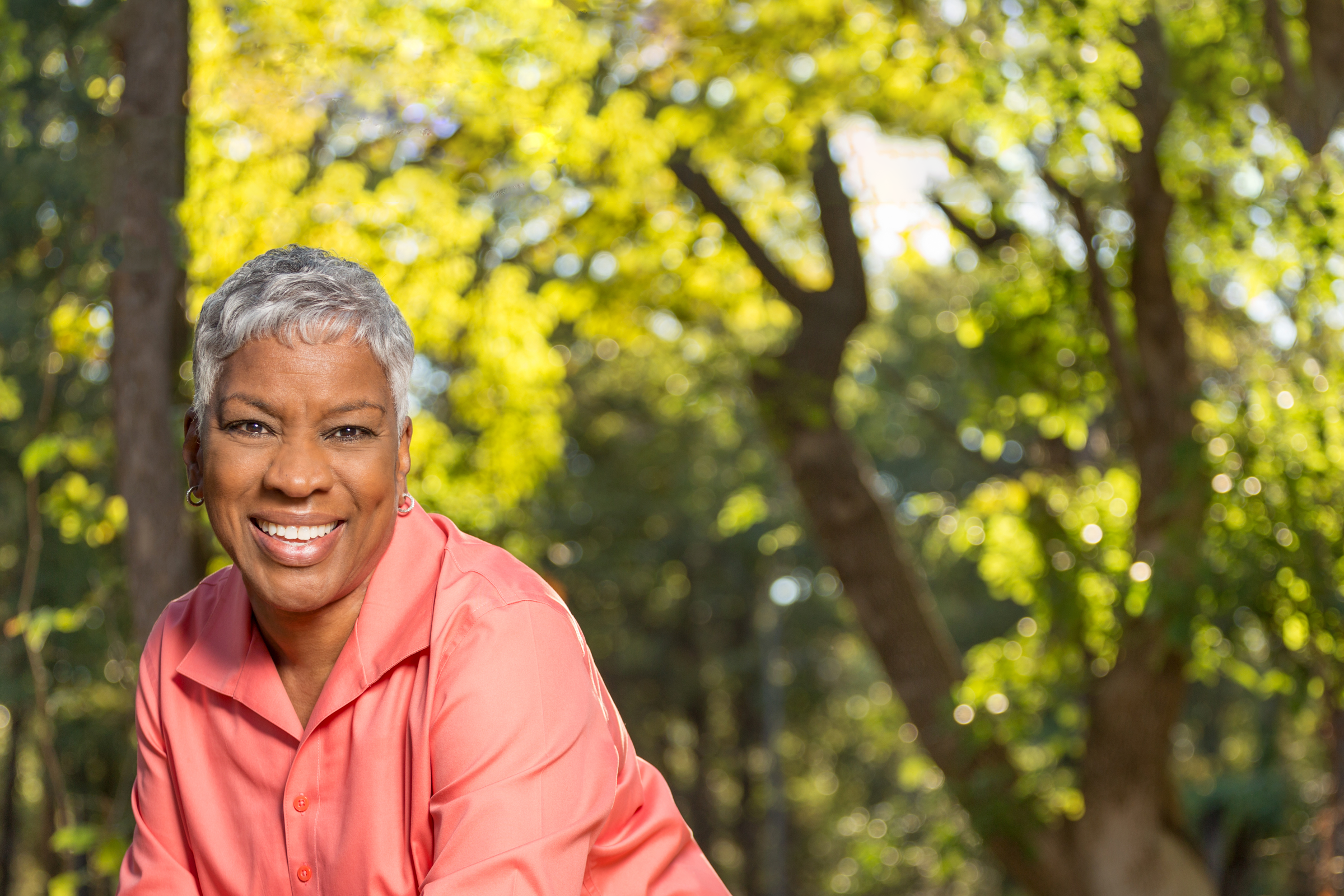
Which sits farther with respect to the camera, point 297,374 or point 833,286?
point 833,286

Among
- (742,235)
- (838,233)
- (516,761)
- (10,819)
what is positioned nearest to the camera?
(516,761)

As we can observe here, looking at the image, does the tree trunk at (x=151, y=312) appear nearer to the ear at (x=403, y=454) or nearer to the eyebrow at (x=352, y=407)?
the ear at (x=403, y=454)

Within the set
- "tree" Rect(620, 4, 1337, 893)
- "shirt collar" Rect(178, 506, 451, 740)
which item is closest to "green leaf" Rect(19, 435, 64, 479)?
"shirt collar" Rect(178, 506, 451, 740)

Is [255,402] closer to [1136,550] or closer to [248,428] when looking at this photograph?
[248,428]

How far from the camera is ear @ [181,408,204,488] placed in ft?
5.40

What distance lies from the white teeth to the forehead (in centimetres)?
15

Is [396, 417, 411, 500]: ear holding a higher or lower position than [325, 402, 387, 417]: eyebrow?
lower

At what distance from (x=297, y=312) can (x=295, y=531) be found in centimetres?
28

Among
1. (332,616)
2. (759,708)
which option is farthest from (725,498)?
(332,616)

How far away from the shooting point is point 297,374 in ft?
4.97

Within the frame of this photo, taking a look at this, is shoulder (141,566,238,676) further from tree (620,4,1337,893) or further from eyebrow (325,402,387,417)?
tree (620,4,1337,893)

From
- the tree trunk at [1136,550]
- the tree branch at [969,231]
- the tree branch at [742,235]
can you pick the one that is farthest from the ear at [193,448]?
the tree branch at [742,235]

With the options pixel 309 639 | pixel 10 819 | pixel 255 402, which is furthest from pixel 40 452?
pixel 10 819

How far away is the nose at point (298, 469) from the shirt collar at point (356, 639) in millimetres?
166
